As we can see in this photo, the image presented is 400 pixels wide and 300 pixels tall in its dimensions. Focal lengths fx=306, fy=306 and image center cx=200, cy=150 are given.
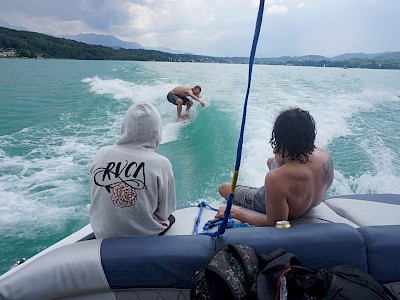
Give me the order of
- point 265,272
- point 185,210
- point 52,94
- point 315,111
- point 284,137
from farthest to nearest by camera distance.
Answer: point 52,94
point 315,111
point 185,210
point 284,137
point 265,272

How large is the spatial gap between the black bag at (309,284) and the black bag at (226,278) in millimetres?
49

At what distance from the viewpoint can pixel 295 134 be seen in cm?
165

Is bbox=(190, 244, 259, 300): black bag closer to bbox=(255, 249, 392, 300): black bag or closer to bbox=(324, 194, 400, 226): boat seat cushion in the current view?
bbox=(255, 249, 392, 300): black bag

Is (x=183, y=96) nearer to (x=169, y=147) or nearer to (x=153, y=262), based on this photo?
(x=169, y=147)

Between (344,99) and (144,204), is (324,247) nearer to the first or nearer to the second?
(144,204)

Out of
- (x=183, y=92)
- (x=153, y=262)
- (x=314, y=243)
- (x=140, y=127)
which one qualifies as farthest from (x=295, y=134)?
(x=183, y=92)

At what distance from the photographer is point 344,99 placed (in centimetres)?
959

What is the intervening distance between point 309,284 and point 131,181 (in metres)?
0.91

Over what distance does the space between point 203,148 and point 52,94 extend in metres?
7.87

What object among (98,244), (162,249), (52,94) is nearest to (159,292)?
(162,249)

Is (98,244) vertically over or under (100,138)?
over

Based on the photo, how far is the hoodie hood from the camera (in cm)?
158

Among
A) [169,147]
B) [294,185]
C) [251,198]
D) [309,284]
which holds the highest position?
[294,185]

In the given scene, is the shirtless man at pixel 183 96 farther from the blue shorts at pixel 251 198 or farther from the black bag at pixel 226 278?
the black bag at pixel 226 278
